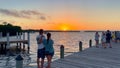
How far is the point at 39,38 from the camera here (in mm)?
15664

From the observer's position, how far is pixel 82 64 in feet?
61.7

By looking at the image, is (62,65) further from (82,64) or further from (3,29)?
(3,29)

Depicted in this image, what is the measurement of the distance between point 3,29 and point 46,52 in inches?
2683

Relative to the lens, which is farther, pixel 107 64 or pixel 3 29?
pixel 3 29

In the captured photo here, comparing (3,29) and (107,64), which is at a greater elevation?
(3,29)

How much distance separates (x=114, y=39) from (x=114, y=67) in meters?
26.5

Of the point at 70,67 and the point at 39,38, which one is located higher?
the point at 39,38

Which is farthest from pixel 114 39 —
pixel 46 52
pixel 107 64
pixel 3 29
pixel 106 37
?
pixel 3 29

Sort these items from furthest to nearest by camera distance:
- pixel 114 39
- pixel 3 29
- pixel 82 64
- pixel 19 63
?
pixel 3 29 < pixel 114 39 < pixel 82 64 < pixel 19 63

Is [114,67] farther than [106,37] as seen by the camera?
No

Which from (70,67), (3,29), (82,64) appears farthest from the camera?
(3,29)

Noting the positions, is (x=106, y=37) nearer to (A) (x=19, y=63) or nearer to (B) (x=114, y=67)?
(B) (x=114, y=67)

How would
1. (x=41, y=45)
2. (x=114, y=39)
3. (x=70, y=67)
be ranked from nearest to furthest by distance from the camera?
(x=41, y=45)
(x=70, y=67)
(x=114, y=39)

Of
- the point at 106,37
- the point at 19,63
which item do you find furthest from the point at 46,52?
the point at 106,37
